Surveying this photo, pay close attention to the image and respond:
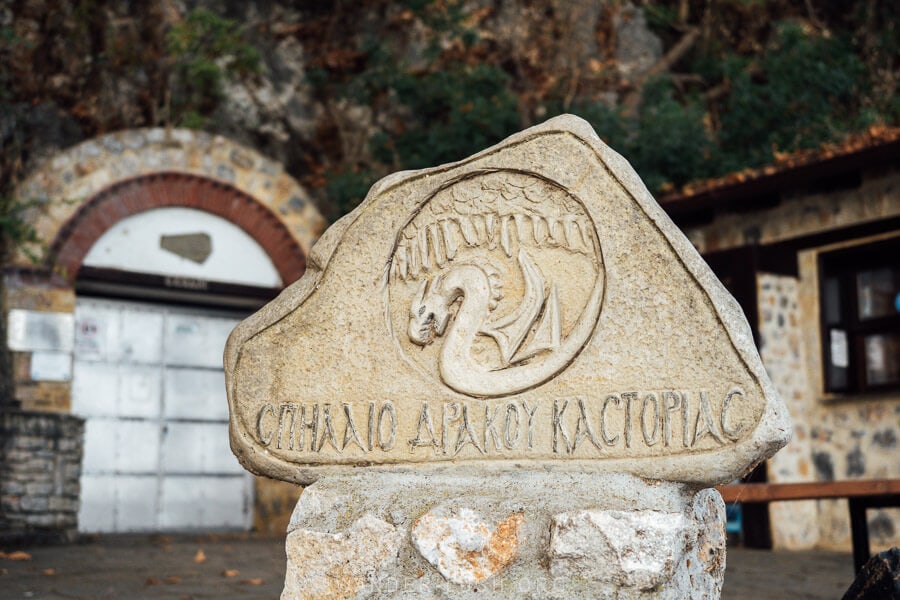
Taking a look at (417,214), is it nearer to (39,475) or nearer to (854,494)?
(854,494)

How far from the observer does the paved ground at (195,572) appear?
4.60m

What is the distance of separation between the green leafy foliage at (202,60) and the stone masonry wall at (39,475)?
10.4 feet

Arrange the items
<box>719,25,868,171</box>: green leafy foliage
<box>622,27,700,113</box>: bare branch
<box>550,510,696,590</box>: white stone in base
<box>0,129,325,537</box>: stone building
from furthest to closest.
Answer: <box>622,27,700,113</box>: bare branch < <box>719,25,868,171</box>: green leafy foliage < <box>0,129,325,537</box>: stone building < <box>550,510,696,590</box>: white stone in base

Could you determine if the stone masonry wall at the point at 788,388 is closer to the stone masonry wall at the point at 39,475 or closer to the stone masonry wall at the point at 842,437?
the stone masonry wall at the point at 842,437

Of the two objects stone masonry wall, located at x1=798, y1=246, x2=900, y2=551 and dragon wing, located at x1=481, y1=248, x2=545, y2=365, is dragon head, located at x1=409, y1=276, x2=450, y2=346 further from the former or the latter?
stone masonry wall, located at x1=798, y1=246, x2=900, y2=551

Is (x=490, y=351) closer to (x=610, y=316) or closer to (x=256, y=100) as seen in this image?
(x=610, y=316)

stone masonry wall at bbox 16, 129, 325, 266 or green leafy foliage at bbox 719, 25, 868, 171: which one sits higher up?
green leafy foliage at bbox 719, 25, 868, 171

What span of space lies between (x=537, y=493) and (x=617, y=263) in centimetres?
69

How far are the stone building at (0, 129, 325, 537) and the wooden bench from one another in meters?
5.10

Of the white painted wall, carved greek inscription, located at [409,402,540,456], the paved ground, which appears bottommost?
the paved ground

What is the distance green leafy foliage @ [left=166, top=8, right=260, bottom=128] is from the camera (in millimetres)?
9430

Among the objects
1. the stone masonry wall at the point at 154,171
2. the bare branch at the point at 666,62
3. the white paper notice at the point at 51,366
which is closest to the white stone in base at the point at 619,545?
the white paper notice at the point at 51,366

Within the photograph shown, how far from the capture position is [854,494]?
4.27m

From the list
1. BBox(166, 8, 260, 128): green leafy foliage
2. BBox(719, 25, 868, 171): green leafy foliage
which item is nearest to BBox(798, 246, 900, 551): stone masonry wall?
BBox(719, 25, 868, 171): green leafy foliage
